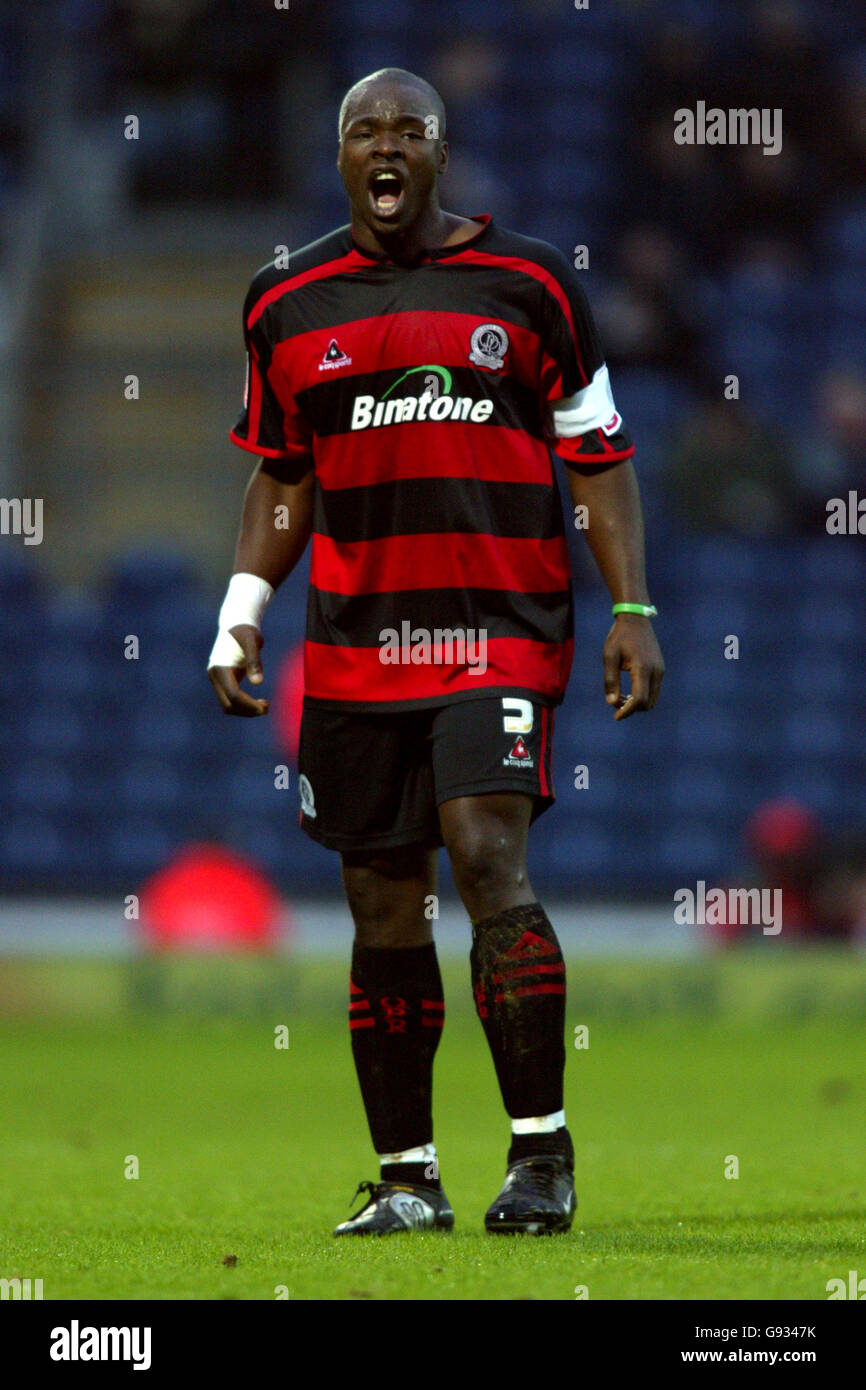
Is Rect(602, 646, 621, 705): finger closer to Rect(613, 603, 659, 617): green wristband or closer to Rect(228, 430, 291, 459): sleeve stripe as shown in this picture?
Rect(613, 603, 659, 617): green wristband

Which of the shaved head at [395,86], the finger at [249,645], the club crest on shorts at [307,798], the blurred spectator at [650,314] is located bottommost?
the club crest on shorts at [307,798]

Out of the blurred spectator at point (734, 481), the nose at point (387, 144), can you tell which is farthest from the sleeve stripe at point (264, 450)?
the blurred spectator at point (734, 481)

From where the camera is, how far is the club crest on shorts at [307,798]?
150 inches

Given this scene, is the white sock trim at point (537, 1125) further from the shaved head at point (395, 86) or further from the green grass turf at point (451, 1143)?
the shaved head at point (395, 86)

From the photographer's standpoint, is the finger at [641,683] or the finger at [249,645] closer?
the finger at [641,683]

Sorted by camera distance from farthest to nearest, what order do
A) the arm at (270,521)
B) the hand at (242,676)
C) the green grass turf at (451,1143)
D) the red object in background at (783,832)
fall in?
the red object in background at (783,832), the arm at (270,521), the hand at (242,676), the green grass turf at (451,1143)

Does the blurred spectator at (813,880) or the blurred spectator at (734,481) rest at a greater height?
the blurred spectator at (734,481)

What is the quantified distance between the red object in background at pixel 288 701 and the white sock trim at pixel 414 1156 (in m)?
6.68

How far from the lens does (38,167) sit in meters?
13.9

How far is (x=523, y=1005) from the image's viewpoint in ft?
11.6

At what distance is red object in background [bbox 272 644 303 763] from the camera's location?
1066 centimetres

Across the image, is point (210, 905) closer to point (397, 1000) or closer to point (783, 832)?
point (783, 832)

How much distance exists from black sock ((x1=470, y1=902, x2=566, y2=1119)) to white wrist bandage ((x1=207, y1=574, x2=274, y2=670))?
2.31 ft
